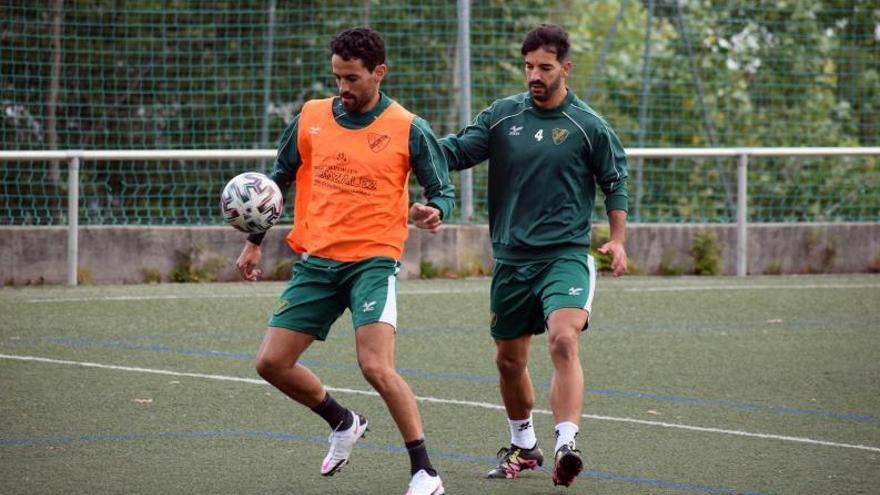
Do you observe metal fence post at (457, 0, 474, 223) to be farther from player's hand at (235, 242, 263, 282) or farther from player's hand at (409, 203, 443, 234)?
player's hand at (409, 203, 443, 234)

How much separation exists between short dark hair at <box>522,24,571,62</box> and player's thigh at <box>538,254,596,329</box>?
0.92m

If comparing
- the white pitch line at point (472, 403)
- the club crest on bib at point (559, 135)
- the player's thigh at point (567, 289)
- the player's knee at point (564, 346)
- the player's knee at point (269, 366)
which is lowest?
the white pitch line at point (472, 403)

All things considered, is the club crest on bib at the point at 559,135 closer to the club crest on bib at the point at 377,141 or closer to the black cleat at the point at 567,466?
the club crest on bib at the point at 377,141

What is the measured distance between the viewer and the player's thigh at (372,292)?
6.39 m

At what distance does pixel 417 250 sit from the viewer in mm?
14688

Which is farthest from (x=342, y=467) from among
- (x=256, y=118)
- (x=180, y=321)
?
(x=256, y=118)

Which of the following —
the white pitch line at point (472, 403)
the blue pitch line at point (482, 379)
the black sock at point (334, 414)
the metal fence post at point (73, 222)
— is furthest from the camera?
the metal fence post at point (73, 222)

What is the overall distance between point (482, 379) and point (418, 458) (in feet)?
10.2

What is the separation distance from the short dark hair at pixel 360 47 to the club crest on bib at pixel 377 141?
0.91 feet

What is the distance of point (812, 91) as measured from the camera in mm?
17531

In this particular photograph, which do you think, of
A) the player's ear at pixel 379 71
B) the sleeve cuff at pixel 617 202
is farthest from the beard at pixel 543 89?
the player's ear at pixel 379 71

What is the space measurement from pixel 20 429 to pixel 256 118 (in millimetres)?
8692

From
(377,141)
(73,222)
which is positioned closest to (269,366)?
(377,141)

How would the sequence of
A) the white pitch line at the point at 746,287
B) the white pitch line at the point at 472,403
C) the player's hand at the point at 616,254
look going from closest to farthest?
1. the player's hand at the point at 616,254
2. the white pitch line at the point at 472,403
3. the white pitch line at the point at 746,287
